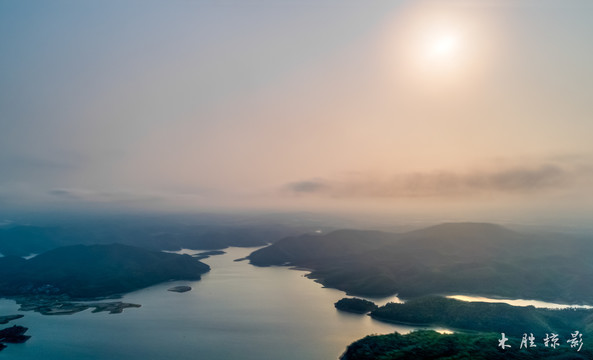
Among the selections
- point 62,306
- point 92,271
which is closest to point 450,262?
point 62,306

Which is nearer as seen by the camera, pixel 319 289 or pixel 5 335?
pixel 5 335

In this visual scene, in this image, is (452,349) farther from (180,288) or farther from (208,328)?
(180,288)

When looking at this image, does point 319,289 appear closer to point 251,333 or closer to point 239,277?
point 239,277

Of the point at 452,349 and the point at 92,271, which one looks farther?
the point at 92,271

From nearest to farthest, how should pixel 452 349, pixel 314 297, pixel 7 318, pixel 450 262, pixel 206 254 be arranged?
1. pixel 452 349
2. pixel 7 318
3. pixel 314 297
4. pixel 450 262
5. pixel 206 254

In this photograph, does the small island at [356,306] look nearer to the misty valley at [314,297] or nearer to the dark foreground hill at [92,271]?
the misty valley at [314,297]

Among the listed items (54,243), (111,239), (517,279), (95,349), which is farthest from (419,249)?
(54,243)

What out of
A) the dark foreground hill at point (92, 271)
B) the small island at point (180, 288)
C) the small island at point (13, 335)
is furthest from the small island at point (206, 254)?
the small island at point (13, 335)
